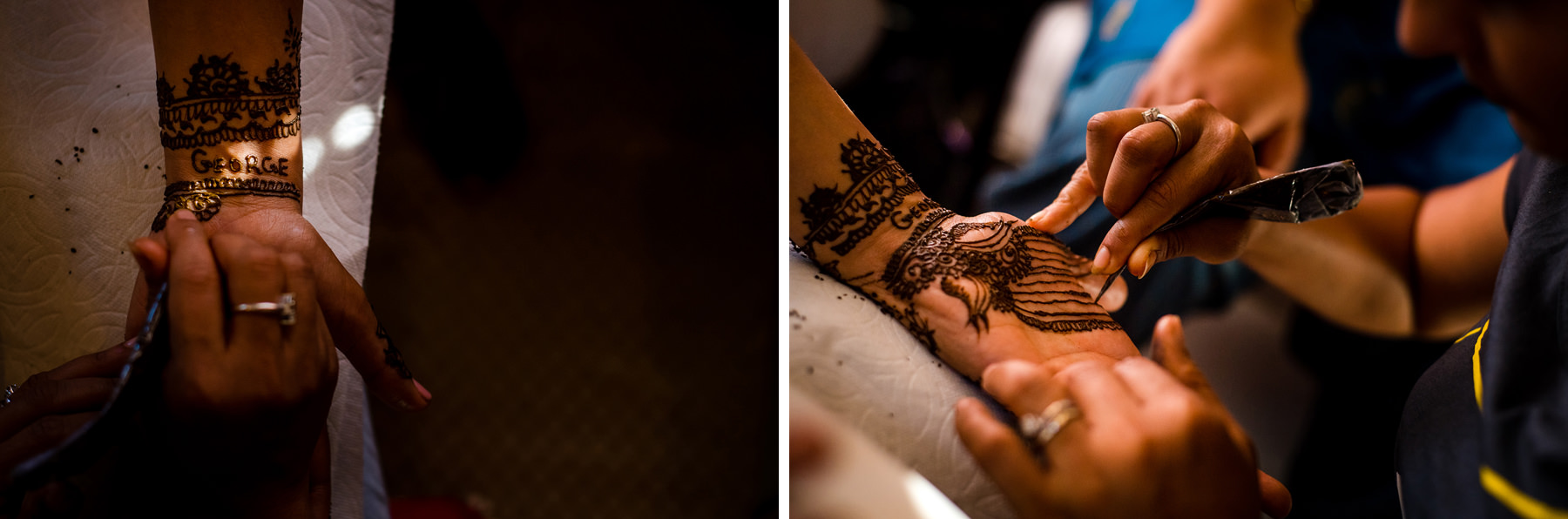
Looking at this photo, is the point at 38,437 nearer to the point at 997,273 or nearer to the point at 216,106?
the point at 216,106

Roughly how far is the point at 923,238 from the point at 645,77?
63 centimetres

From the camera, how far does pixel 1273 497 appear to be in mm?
441

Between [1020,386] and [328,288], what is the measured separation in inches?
19.7

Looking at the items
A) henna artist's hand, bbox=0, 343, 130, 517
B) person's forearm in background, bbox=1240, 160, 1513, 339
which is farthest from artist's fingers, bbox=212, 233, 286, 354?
person's forearm in background, bbox=1240, 160, 1513, 339

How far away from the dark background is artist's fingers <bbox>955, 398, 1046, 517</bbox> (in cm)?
57

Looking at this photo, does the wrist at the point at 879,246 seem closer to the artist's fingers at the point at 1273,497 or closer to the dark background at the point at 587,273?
the artist's fingers at the point at 1273,497

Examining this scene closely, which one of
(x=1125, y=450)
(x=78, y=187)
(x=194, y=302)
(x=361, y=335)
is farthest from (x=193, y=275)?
(x=1125, y=450)

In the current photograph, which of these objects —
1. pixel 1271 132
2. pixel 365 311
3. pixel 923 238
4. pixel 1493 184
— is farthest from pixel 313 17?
pixel 1493 184

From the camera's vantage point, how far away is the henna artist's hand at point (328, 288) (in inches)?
19.1

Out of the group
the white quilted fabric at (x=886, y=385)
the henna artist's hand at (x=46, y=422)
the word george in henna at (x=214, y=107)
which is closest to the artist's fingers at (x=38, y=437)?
the henna artist's hand at (x=46, y=422)

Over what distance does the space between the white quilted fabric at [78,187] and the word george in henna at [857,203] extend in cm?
44

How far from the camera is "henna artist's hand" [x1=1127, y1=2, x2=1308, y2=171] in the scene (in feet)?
2.10

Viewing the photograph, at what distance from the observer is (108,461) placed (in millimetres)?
440

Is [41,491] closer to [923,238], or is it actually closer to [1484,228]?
[923,238]
